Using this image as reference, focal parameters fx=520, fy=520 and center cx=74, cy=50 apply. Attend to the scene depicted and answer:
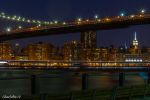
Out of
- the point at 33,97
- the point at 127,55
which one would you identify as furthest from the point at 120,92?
the point at 127,55

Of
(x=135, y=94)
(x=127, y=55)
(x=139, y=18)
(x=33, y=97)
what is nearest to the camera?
(x=33, y=97)

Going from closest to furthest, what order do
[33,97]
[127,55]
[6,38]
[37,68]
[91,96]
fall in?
1. [33,97]
2. [91,96]
3. [37,68]
4. [6,38]
5. [127,55]

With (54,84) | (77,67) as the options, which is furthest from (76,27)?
(54,84)

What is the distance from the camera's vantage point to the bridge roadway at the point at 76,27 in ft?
190

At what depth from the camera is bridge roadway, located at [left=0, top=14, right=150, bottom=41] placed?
57781mm

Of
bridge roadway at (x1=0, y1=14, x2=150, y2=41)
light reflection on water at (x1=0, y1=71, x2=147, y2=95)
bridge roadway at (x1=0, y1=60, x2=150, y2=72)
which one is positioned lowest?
light reflection on water at (x1=0, y1=71, x2=147, y2=95)

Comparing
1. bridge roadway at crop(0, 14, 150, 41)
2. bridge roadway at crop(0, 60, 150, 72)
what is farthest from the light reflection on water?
bridge roadway at crop(0, 14, 150, 41)

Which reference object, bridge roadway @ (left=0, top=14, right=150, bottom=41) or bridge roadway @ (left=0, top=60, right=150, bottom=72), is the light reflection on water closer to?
bridge roadway @ (left=0, top=60, right=150, bottom=72)

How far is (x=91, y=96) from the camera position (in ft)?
53.1

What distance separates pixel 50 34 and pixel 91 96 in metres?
45.9

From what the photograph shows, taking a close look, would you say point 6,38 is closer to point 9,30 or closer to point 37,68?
point 9,30

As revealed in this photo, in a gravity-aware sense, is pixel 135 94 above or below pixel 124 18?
below

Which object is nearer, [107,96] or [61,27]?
[107,96]

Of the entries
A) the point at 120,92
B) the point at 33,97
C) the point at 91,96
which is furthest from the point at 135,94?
the point at 33,97
